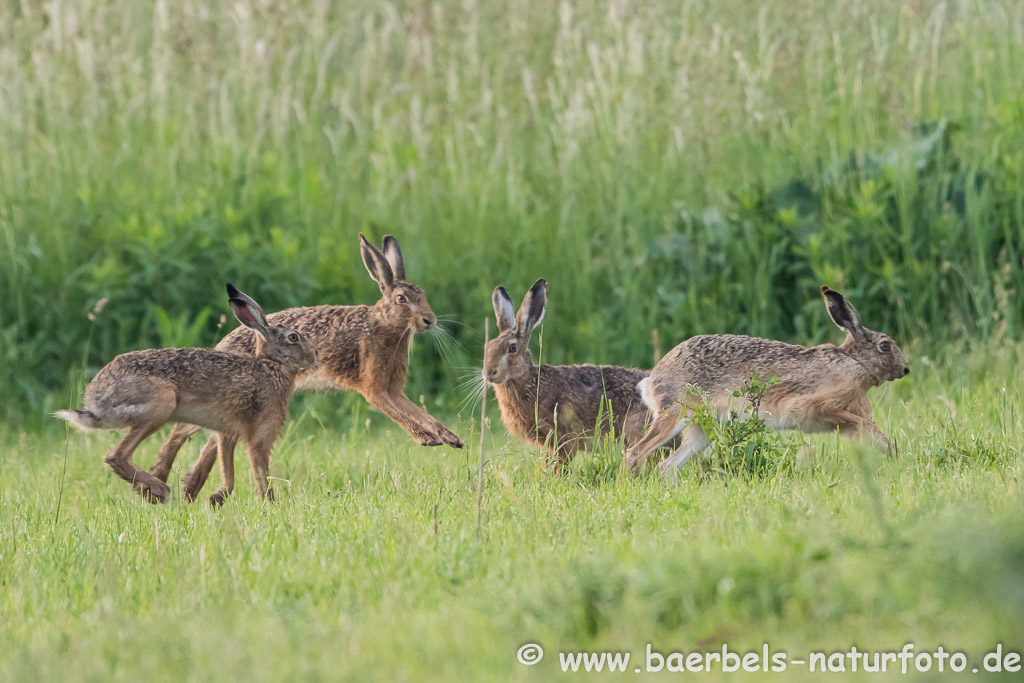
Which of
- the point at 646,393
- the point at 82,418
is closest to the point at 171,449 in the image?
the point at 82,418

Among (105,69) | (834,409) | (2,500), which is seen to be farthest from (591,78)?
(2,500)

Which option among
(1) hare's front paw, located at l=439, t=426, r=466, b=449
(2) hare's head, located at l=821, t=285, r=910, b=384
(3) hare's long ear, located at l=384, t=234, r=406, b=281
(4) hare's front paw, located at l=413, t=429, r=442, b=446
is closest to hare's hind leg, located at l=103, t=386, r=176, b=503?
(4) hare's front paw, located at l=413, t=429, r=442, b=446

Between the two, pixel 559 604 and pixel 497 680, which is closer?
pixel 497 680

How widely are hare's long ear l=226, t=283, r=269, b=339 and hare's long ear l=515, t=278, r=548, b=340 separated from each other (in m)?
1.43

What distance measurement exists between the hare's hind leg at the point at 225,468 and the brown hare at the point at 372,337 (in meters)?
0.73

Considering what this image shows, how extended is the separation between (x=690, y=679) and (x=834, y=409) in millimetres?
3799

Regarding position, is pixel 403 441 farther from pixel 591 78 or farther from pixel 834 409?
pixel 591 78

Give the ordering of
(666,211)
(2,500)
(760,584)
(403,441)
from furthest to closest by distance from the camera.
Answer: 1. (666,211)
2. (403,441)
3. (2,500)
4. (760,584)

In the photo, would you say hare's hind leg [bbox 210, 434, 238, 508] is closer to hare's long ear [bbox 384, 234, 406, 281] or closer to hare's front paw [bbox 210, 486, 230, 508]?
hare's front paw [bbox 210, 486, 230, 508]

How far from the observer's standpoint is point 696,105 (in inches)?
460

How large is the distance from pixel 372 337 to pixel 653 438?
209cm

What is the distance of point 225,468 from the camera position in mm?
7105

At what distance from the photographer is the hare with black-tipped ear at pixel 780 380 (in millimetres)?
6766

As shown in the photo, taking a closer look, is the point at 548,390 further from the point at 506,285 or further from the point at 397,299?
the point at 506,285
